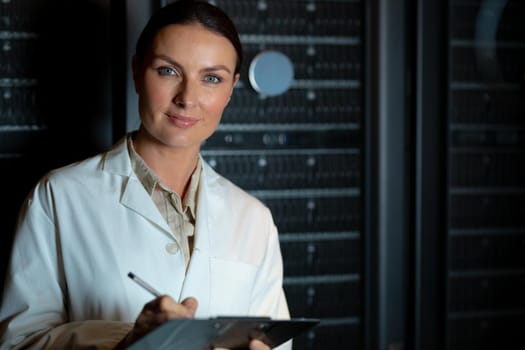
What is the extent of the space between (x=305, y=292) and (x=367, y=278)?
183 mm

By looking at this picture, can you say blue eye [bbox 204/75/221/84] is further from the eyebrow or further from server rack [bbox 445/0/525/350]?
server rack [bbox 445/0/525/350]

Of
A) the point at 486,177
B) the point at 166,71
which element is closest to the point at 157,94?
the point at 166,71

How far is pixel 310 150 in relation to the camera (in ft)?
6.53

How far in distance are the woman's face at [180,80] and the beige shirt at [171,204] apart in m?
0.09

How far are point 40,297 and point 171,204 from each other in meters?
0.33

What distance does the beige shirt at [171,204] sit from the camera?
1.55 meters

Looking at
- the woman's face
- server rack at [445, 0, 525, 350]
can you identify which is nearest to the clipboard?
the woman's face

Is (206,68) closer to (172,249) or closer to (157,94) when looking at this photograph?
(157,94)

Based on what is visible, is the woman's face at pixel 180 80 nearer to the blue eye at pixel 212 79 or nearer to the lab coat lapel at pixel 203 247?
the blue eye at pixel 212 79

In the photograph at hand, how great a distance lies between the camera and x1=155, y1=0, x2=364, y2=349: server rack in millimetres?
1933

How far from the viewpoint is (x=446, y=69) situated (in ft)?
6.64

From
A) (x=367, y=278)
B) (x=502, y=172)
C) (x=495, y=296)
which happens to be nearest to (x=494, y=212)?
(x=502, y=172)

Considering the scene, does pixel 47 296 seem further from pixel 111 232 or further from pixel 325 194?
pixel 325 194

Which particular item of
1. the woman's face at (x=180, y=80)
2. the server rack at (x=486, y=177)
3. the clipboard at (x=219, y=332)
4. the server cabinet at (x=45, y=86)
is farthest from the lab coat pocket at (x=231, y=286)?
the server rack at (x=486, y=177)
